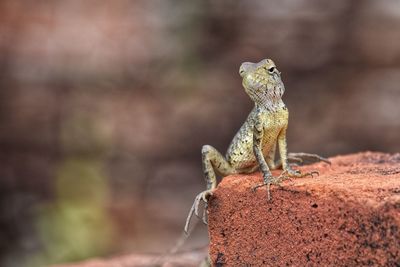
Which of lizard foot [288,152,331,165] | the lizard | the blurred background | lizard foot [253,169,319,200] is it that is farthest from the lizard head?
the blurred background

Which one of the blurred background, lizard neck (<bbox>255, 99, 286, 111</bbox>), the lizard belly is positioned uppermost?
lizard neck (<bbox>255, 99, 286, 111</bbox>)

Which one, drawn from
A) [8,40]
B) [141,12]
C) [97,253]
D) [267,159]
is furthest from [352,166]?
[8,40]

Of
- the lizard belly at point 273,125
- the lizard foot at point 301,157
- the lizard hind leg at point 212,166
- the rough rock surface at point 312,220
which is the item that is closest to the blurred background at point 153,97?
the lizard foot at point 301,157

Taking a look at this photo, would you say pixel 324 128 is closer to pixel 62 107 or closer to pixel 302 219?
pixel 62 107

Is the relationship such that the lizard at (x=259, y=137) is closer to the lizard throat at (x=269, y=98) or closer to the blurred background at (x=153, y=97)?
the lizard throat at (x=269, y=98)

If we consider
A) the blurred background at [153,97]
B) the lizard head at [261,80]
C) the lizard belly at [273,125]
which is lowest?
the blurred background at [153,97]

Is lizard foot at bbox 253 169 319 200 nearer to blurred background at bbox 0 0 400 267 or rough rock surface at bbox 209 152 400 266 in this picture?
rough rock surface at bbox 209 152 400 266
